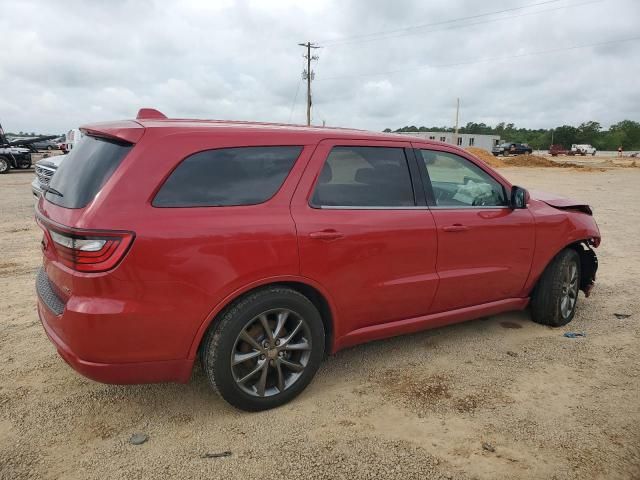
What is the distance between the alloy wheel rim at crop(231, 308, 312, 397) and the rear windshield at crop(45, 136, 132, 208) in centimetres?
113

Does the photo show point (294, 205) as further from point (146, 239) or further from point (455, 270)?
point (455, 270)

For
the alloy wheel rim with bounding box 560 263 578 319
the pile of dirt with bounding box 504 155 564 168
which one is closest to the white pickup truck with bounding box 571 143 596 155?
the pile of dirt with bounding box 504 155 564 168

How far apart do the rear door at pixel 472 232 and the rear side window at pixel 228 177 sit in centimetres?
122

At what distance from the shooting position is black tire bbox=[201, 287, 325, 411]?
9.25 feet

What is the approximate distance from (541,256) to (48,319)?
3.79 metres

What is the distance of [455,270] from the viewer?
12.4ft

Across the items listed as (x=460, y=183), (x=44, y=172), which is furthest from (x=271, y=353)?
(x=44, y=172)

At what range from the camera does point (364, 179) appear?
11.2 ft

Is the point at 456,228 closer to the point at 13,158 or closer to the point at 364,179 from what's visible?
the point at 364,179

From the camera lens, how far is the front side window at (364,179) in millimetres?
3211

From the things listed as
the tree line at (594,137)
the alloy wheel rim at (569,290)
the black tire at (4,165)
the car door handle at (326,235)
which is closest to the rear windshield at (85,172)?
the car door handle at (326,235)

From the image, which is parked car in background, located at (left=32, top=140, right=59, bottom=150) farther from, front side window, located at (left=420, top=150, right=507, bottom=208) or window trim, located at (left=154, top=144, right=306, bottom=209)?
window trim, located at (left=154, top=144, right=306, bottom=209)

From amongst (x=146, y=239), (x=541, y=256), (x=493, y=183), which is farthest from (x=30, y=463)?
(x=541, y=256)

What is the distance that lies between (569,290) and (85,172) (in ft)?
13.7
